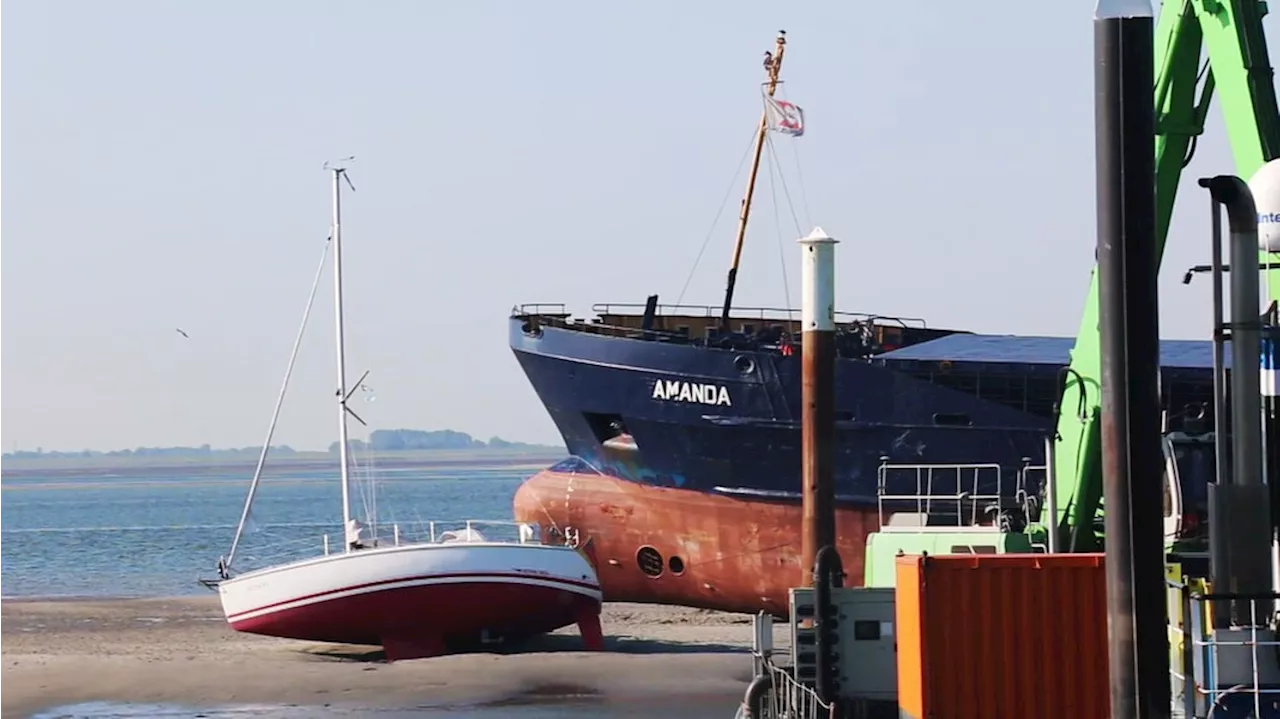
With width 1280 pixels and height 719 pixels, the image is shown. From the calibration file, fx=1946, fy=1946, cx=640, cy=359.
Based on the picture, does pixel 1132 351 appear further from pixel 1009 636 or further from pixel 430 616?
pixel 430 616

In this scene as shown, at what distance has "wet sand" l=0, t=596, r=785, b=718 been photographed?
2270cm

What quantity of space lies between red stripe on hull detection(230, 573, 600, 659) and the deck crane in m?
9.47

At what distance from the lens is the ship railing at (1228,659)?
11453mm

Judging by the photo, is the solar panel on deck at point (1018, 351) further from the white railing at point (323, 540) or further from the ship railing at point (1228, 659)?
the ship railing at point (1228, 659)

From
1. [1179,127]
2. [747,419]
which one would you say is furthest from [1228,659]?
[747,419]

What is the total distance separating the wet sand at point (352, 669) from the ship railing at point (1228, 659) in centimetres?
1132

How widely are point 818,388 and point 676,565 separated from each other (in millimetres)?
10663

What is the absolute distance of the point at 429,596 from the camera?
84.7ft

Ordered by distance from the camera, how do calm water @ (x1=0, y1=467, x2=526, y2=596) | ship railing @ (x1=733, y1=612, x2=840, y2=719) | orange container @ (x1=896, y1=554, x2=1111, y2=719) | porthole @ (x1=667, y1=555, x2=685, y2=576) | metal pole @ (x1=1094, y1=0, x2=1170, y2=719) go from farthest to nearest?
calm water @ (x1=0, y1=467, x2=526, y2=596)
porthole @ (x1=667, y1=555, x2=685, y2=576)
ship railing @ (x1=733, y1=612, x2=840, y2=719)
orange container @ (x1=896, y1=554, x2=1111, y2=719)
metal pole @ (x1=1094, y1=0, x2=1170, y2=719)

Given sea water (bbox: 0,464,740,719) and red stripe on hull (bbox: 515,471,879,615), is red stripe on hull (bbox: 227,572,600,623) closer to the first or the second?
sea water (bbox: 0,464,740,719)

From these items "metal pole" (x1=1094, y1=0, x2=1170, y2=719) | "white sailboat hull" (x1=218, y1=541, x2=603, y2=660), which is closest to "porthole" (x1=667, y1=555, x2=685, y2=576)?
"white sailboat hull" (x1=218, y1=541, x2=603, y2=660)

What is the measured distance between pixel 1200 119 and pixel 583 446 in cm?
1794

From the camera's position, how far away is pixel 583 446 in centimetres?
3378

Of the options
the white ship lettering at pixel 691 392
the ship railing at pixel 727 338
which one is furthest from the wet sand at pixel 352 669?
the ship railing at pixel 727 338
